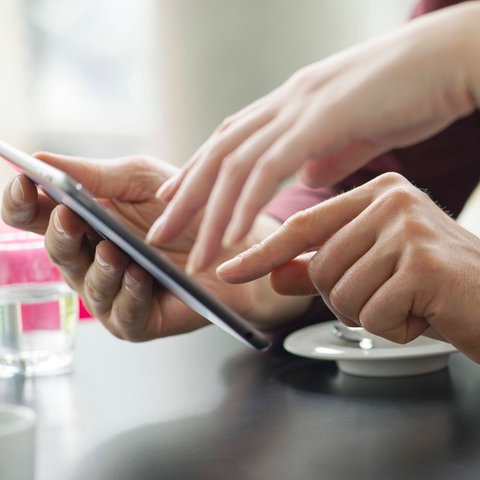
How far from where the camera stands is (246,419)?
688 mm

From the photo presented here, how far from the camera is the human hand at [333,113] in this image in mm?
615

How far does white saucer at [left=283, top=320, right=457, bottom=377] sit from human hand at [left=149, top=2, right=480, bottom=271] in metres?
0.22

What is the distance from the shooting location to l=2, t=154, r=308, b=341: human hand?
81cm

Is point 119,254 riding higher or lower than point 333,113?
lower

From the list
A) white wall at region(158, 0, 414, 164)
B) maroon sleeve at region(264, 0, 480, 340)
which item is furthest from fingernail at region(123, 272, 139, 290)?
white wall at region(158, 0, 414, 164)

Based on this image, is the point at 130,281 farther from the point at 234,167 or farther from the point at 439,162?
the point at 439,162

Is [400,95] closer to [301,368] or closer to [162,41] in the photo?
[301,368]

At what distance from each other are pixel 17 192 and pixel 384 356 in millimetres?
362

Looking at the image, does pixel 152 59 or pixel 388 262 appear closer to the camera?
pixel 388 262

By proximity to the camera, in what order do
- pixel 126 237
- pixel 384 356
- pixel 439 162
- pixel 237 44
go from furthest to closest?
1. pixel 237 44
2. pixel 439 162
3. pixel 384 356
4. pixel 126 237

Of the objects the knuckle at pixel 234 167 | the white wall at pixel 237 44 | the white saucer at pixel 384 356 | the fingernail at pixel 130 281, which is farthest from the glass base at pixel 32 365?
the white wall at pixel 237 44

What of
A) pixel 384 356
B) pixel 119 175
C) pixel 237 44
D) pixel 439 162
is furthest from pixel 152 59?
pixel 384 356

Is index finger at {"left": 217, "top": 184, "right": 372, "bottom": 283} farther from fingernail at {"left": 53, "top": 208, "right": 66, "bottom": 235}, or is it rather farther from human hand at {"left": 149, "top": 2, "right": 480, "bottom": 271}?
fingernail at {"left": 53, "top": 208, "right": 66, "bottom": 235}

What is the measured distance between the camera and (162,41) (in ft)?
12.5
